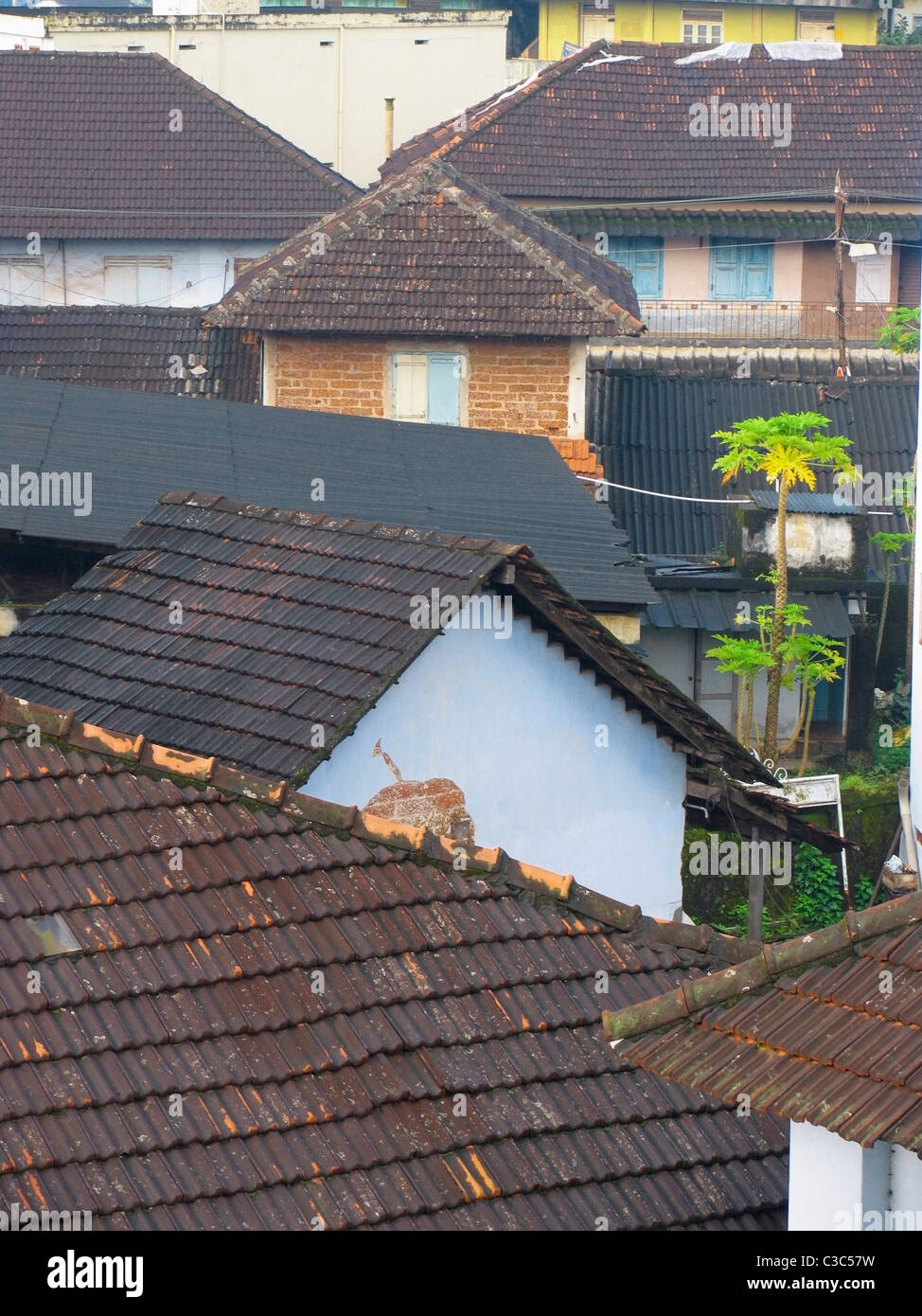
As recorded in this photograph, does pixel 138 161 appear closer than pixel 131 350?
No

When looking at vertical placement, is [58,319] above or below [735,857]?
above

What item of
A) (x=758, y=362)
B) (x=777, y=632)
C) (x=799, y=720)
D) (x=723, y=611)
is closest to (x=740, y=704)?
(x=799, y=720)

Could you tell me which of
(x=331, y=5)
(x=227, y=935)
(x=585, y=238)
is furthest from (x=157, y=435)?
(x=331, y=5)

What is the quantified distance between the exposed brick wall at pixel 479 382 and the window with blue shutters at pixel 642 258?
36.5ft

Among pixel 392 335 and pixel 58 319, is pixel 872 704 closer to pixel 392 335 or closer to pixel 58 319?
pixel 392 335

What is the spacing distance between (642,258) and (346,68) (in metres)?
9.37

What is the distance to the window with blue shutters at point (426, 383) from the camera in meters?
22.2

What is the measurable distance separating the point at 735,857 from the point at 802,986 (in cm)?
1183

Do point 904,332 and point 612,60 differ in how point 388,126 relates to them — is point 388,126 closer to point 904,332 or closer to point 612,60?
point 612,60

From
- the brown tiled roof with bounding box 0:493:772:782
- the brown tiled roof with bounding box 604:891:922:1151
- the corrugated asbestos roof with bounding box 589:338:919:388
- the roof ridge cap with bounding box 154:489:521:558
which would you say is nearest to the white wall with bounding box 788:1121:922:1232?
the brown tiled roof with bounding box 604:891:922:1151

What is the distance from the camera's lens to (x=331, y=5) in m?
42.0

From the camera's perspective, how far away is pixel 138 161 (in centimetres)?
3438

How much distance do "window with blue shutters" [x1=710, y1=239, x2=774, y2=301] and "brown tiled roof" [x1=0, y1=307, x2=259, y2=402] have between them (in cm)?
1058

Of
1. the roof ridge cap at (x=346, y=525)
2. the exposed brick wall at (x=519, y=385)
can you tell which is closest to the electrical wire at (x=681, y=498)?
the exposed brick wall at (x=519, y=385)
